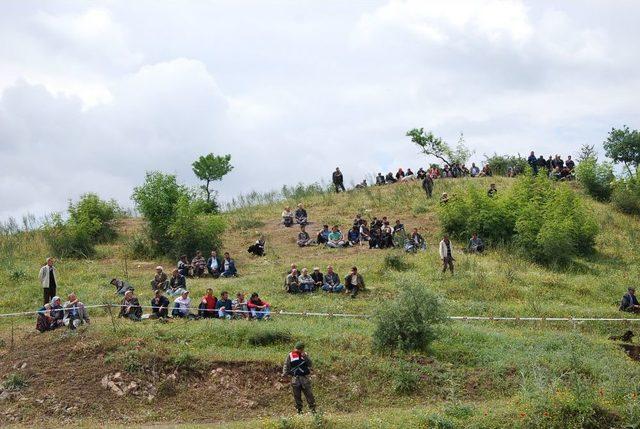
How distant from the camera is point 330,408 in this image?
17.4 meters

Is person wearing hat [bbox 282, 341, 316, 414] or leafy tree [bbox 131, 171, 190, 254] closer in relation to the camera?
person wearing hat [bbox 282, 341, 316, 414]

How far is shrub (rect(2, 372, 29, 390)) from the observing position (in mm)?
17859

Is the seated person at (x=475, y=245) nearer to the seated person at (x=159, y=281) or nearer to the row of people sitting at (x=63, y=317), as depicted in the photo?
the seated person at (x=159, y=281)

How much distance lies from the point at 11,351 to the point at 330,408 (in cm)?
839

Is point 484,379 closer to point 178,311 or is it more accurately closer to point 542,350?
point 542,350

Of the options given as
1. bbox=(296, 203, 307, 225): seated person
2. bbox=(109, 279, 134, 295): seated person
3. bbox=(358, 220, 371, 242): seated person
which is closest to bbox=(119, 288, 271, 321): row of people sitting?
bbox=(109, 279, 134, 295): seated person

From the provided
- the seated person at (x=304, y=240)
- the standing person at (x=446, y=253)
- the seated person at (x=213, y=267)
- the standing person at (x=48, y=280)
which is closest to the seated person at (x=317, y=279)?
the standing person at (x=446, y=253)

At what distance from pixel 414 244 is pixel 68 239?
15204 mm

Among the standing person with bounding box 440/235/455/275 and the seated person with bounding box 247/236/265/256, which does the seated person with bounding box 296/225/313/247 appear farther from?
the standing person with bounding box 440/235/455/275

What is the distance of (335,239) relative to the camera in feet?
111

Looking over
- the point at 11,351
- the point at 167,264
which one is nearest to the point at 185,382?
the point at 11,351

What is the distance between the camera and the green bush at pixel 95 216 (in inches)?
1388

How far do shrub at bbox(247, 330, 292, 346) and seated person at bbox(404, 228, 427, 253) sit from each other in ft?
40.3

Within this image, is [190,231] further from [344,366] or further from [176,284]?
[344,366]
